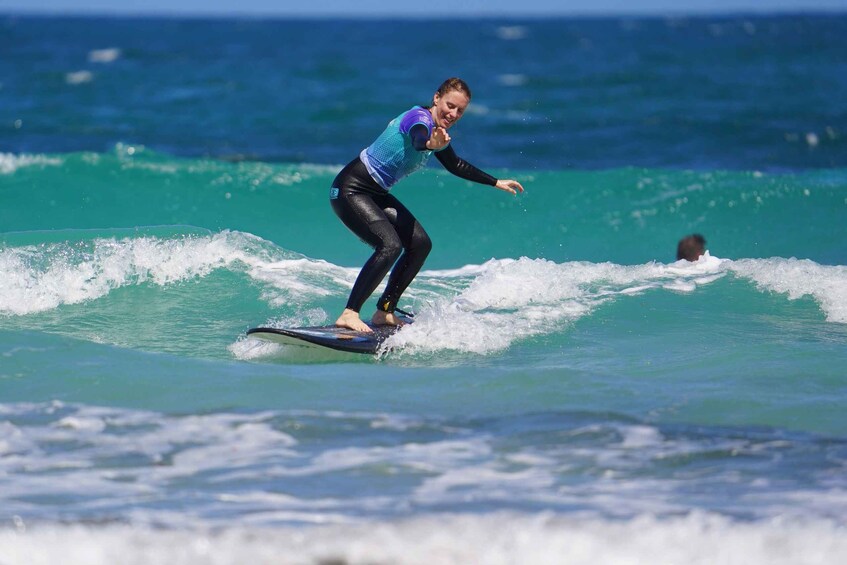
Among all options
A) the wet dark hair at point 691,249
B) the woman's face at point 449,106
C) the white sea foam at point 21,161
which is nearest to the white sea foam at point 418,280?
the wet dark hair at point 691,249

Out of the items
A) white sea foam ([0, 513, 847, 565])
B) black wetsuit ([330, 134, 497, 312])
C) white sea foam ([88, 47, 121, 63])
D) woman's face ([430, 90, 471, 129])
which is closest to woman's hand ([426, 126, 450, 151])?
woman's face ([430, 90, 471, 129])

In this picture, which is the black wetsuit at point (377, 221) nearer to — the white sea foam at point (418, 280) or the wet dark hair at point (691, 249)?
the white sea foam at point (418, 280)

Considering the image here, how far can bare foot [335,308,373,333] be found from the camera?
774cm

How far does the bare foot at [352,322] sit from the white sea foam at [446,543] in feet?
10.1

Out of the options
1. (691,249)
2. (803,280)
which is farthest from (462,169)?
(691,249)

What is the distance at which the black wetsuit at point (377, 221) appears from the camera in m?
7.60

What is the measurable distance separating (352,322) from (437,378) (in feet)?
3.14

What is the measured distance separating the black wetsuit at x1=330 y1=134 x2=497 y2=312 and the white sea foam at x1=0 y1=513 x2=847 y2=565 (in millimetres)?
3095

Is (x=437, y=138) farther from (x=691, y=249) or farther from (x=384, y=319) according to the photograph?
(x=691, y=249)

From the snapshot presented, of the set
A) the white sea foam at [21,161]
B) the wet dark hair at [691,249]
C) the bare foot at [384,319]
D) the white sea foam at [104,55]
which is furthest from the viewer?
the white sea foam at [104,55]

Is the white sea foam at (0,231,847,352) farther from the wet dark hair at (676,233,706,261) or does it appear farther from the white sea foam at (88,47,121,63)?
the white sea foam at (88,47,121,63)

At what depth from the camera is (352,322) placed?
305 inches

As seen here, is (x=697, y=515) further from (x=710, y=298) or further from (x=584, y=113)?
(x=584, y=113)

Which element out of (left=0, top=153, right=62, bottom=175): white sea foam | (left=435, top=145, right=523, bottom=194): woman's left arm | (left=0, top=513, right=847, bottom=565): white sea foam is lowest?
(left=0, top=513, right=847, bottom=565): white sea foam
